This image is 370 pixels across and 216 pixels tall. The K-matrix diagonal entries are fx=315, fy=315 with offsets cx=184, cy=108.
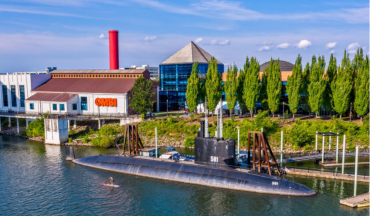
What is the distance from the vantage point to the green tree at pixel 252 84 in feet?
197

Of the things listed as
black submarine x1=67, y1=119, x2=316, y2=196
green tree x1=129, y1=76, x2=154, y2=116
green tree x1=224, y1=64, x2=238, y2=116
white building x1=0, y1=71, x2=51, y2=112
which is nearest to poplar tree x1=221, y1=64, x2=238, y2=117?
green tree x1=224, y1=64, x2=238, y2=116

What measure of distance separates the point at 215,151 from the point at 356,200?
46.6ft

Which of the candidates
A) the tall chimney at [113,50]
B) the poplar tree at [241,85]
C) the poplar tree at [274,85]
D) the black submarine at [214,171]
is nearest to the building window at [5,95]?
the tall chimney at [113,50]

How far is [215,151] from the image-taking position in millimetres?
35000

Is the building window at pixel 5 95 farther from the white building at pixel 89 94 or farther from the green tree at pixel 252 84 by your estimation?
the green tree at pixel 252 84

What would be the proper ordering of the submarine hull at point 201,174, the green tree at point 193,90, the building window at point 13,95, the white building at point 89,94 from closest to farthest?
the submarine hull at point 201,174, the green tree at point 193,90, the white building at point 89,94, the building window at point 13,95

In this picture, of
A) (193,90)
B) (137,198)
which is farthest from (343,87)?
(137,198)

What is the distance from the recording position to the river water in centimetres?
2889

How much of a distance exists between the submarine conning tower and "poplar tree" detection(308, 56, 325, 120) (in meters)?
28.5

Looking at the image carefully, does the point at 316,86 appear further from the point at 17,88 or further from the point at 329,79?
the point at 17,88

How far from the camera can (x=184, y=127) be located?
60.1 meters

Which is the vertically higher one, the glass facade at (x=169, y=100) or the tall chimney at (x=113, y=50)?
the tall chimney at (x=113, y=50)

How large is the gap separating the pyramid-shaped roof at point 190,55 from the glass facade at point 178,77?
47.3 inches

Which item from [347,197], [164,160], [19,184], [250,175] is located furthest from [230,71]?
[19,184]
